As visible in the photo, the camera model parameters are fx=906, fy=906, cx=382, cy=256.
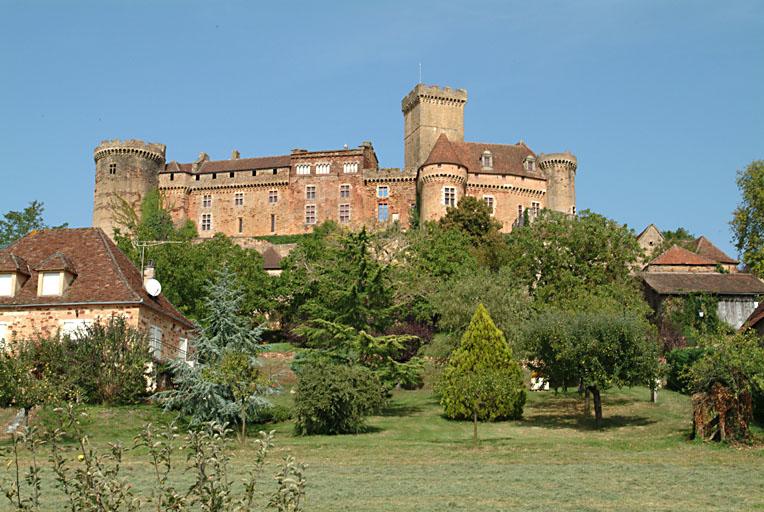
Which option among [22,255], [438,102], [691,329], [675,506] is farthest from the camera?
[438,102]

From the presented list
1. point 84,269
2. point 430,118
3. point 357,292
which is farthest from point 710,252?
point 84,269

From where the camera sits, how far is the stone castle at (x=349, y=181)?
257 ft

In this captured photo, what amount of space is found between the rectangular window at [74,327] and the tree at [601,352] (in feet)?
49.7

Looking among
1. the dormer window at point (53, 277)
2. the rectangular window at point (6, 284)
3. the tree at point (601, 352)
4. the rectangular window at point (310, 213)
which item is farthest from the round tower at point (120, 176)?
the tree at point (601, 352)

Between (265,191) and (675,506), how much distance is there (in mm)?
70365

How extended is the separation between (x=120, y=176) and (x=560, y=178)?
3992 cm

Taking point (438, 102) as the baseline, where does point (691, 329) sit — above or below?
below

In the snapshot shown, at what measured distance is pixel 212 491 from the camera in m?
8.13

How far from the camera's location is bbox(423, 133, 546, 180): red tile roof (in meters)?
76.8

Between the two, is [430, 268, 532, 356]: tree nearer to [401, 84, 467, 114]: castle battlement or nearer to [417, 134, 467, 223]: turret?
[417, 134, 467, 223]: turret

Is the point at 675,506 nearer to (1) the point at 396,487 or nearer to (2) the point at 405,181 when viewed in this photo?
(1) the point at 396,487

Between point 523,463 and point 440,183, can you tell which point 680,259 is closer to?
point 440,183

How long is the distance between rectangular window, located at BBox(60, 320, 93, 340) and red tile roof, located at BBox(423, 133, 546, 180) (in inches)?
1901

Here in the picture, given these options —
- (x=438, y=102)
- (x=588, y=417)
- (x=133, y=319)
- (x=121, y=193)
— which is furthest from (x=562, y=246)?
(x=121, y=193)
